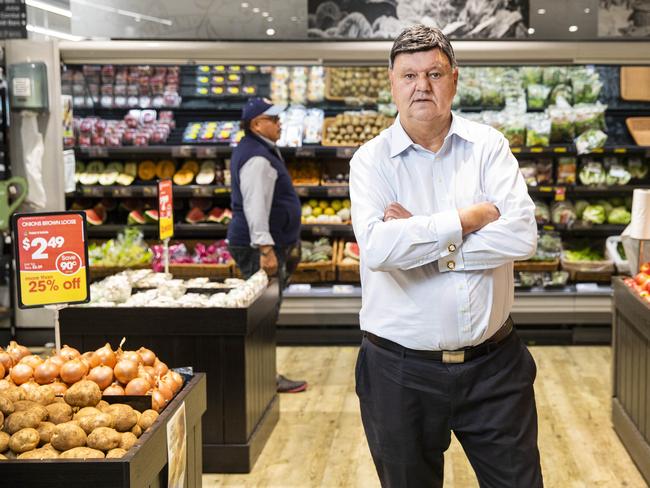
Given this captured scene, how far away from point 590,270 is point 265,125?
3.12m

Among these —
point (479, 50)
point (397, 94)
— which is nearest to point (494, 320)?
point (397, 94)

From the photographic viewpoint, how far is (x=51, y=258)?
3523 mm

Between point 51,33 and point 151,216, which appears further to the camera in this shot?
point 151,216

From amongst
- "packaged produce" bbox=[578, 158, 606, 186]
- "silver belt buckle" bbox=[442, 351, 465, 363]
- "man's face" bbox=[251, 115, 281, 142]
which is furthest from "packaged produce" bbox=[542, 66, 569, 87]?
"silver belt buckle" bbox=[442, 351, 465, 363]

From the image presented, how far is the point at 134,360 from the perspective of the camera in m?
3.34

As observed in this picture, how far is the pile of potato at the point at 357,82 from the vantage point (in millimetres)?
8008

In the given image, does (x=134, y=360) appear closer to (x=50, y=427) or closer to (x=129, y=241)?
(x=50, y=427)

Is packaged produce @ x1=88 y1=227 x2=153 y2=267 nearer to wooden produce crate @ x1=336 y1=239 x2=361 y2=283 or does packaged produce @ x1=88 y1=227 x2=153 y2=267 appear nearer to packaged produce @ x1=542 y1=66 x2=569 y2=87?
wooden produce crate @ x1=336 y1=239 x2=361 y2=283

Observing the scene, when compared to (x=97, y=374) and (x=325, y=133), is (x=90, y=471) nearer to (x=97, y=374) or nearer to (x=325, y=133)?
(x=97, y=374)

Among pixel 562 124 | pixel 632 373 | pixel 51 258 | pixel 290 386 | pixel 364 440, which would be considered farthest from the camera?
pixel 562 124

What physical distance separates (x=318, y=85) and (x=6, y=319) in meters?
3.15

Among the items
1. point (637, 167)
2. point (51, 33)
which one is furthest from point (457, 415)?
point (51, 33)

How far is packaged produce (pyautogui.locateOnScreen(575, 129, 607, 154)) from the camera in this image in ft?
24.7

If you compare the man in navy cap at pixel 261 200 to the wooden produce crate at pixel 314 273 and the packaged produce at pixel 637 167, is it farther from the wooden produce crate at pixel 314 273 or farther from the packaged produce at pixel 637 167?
the packaged produce at pixel 637 167
